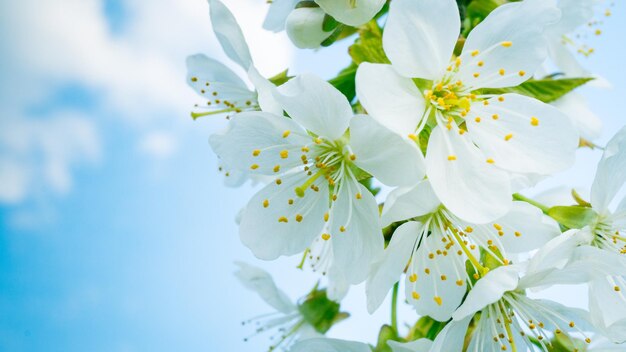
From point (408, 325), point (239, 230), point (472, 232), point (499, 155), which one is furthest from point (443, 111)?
point (408, 325)

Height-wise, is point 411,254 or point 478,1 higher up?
point 478,1

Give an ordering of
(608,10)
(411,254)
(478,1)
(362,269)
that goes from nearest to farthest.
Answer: (362,269)
(411,254)
(478,1)
(608,10)

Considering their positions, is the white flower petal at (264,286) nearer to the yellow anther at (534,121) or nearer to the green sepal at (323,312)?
the green sepal at (323,312)

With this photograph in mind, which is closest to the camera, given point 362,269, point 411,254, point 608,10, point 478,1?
point 362,269

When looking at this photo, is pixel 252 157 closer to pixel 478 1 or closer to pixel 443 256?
pixel 443 256

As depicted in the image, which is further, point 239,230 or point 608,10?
point 608,10

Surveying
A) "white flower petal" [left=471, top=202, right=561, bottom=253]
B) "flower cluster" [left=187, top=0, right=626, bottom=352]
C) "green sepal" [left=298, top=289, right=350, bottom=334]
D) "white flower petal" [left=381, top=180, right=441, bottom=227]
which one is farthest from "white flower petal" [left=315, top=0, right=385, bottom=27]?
"green sepal" [left=298, top=289, right=350, bottom=334]

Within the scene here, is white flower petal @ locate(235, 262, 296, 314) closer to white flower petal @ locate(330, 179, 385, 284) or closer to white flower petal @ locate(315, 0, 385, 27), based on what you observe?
white flower petal @ locate(330, 179, 385, 284)
